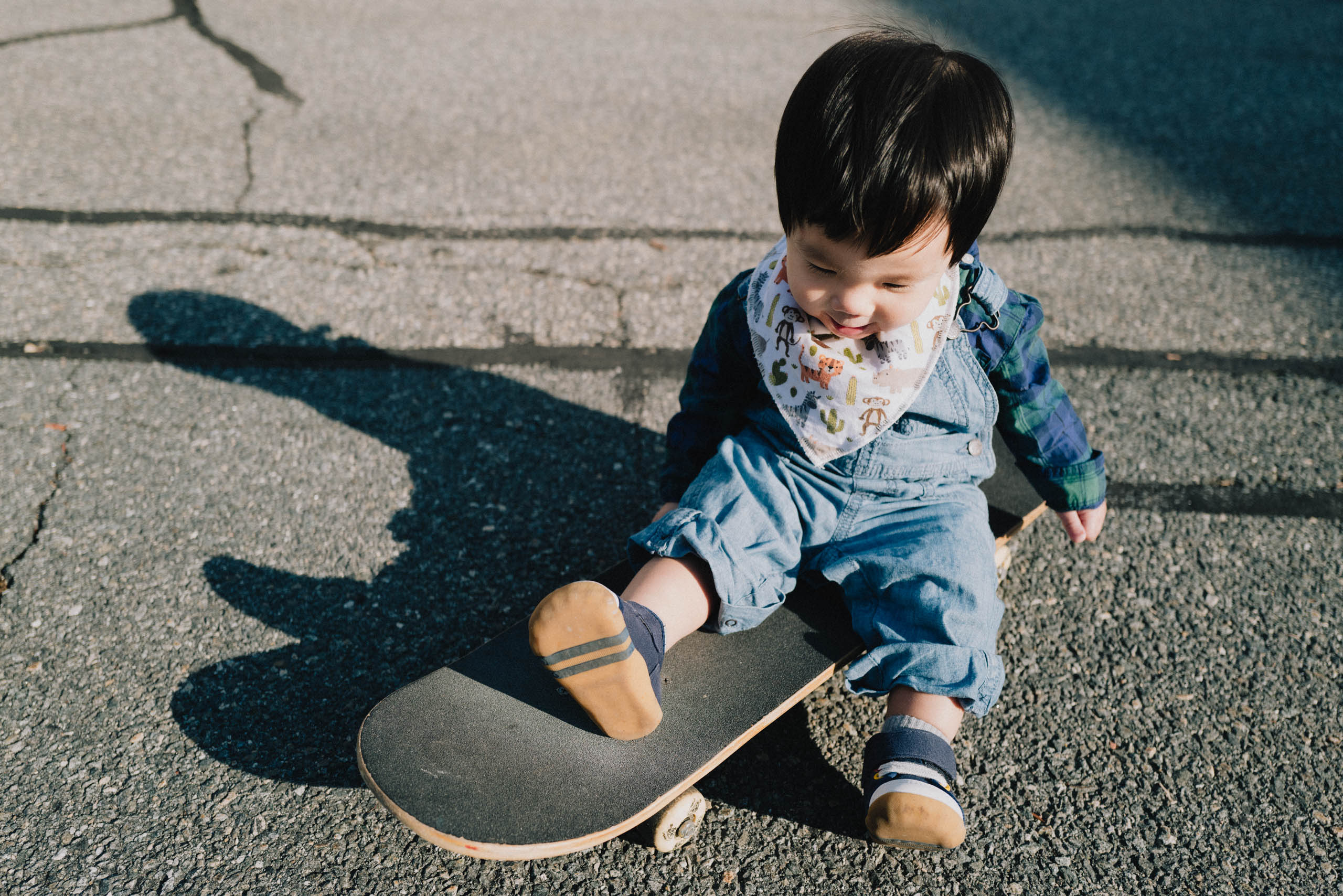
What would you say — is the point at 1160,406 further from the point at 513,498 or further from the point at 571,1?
the point at 571,1

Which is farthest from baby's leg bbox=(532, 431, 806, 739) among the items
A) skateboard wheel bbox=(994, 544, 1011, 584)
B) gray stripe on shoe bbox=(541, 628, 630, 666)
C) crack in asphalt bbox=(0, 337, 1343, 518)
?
crack in asphalt bbox=(0, 337, 1343, 518)

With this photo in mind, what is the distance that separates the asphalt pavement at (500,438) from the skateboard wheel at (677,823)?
0.11ft

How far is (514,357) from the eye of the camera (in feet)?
8.66

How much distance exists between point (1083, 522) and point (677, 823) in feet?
3.20

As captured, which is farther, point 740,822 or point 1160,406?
point 1160,406

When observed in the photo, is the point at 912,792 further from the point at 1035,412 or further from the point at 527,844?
the point at 1035,412

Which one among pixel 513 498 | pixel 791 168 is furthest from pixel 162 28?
pixel 791 168

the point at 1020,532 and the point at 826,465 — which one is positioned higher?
the point at 826,465

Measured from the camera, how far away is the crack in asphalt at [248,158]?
10.5 ft

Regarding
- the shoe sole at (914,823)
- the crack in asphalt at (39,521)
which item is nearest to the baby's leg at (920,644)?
the shoe sole at (914,823)

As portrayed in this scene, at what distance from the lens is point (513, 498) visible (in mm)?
2195

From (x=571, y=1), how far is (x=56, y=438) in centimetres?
383

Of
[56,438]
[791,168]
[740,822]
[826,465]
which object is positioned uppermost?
[791,168]

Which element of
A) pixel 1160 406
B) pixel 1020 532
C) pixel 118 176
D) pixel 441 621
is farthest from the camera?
pixel 118 176
